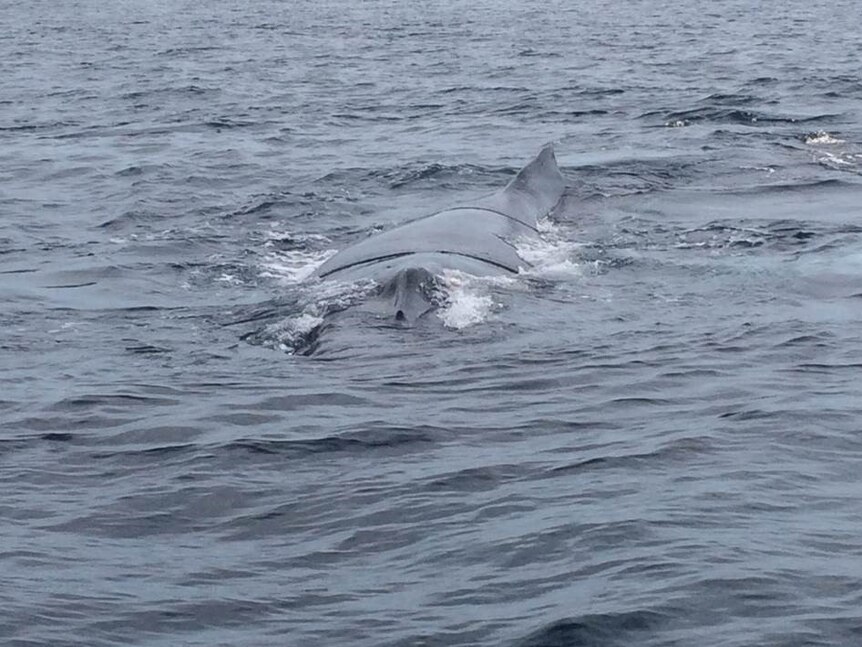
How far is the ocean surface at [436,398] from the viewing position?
680cm

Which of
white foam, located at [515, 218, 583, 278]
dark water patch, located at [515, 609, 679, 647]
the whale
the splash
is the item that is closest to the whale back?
the whale

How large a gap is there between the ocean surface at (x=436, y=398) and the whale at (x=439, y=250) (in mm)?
235

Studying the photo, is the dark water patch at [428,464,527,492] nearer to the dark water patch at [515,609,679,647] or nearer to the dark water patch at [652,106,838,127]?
the dark water patch at [515,609,679,647]

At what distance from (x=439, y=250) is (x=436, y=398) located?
358cm

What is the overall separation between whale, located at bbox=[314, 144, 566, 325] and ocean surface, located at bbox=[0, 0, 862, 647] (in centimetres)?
23

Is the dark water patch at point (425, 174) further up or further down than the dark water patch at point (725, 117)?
further down

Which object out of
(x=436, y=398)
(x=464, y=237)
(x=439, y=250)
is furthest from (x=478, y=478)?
(x=464, y=237)

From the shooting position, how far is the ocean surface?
680 centimetres

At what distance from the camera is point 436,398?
31.9 feet

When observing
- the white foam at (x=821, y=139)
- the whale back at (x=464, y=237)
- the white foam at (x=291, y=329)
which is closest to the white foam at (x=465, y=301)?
the whale back at (x=464, y=237)

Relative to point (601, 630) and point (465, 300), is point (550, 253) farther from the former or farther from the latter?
point (601, 630)

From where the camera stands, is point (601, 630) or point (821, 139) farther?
point (821, 139)

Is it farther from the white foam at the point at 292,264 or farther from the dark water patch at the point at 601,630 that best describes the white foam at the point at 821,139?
the dark water patch at the point at 601,630

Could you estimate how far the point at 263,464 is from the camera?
8664 millimetres
